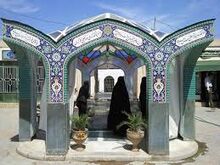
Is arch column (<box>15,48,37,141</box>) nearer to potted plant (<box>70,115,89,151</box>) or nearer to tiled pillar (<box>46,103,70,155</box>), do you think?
tiled pillar (<box>46,103,70,155</box>)

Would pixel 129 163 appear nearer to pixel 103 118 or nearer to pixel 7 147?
pixel 7 147

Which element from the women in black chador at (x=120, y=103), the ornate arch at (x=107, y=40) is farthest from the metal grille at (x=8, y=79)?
the ornate arch at (x=107, y=40)

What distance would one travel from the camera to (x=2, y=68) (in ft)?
71.2

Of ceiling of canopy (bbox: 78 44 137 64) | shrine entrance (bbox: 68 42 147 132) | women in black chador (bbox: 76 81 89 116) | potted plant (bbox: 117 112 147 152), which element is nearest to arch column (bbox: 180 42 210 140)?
shrine entrance (bbox: 68 42 147 132)

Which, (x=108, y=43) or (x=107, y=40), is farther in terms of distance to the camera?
(x=108, y=43)

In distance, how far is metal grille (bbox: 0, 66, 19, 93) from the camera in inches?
855

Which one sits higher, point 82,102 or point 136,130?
point 82,102

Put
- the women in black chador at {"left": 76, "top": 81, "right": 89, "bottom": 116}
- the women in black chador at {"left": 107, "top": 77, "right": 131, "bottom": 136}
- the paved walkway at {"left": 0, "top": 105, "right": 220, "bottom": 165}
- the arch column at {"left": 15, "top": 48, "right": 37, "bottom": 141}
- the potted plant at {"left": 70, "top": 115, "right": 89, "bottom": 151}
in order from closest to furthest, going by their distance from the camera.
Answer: the paved walkway at {"left": 0, "top": 105, "right": 220, "bottom": 165}
the potted plant at {"left": 70, "top": 115, "right": 89, "bottom": 151}
the arch column at {"left": 15, "top": 48, "right": 37, "bottom": 141}
the women in black chador at {"left": 107, "top": 77, "right": 131, "bottom": 136}
the women in black chador at {"left": 76, "top": 81, "right": 89, "bottom": 116}

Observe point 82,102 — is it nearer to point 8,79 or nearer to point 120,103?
point 120,103

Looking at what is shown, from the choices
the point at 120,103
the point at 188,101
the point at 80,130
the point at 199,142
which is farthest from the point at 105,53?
the point at 80,130

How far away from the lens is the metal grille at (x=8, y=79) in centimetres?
2172

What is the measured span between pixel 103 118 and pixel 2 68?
29.5 feet

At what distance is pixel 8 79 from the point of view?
21.7m

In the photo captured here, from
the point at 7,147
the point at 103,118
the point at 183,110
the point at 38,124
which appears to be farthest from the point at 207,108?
the point at 7,147
